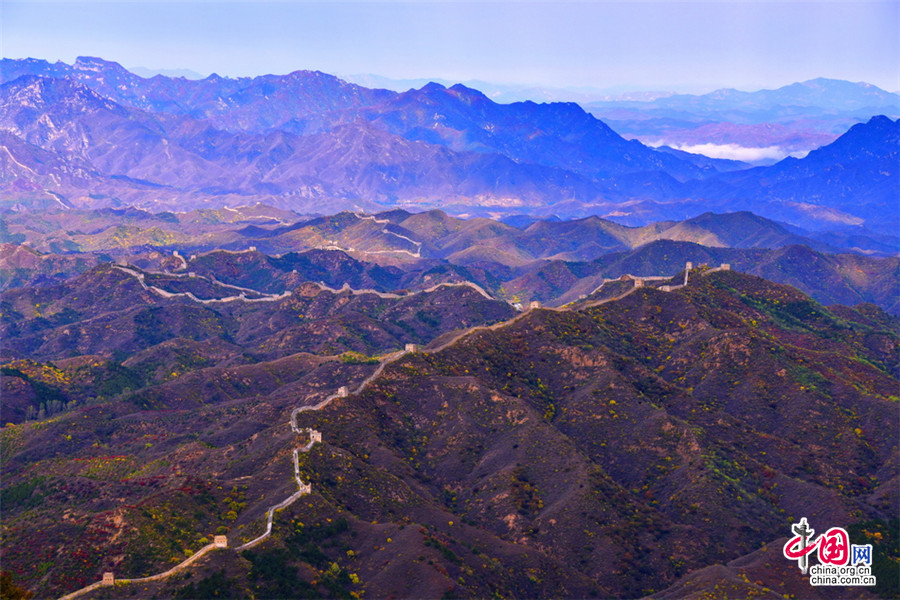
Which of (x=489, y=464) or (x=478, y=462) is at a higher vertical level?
(x=489, y=464)

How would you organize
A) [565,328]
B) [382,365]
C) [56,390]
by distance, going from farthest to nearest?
1. [56,390]
2. [565,328]
3. [382,365]

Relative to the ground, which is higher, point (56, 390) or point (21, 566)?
point (21, 566)

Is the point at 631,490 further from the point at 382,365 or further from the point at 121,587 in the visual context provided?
the point at 121,587

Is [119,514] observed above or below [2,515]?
above

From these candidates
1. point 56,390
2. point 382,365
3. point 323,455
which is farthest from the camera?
point 56,390

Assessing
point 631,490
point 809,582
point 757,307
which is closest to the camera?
point 809,582

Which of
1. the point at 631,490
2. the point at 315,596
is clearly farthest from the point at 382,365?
the point at 315,596

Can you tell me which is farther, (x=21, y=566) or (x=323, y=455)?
(x=323, y=455)

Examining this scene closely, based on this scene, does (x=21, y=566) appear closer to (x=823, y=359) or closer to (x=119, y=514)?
(x=119, y=514)

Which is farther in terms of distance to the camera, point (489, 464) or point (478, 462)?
point (478, 462)

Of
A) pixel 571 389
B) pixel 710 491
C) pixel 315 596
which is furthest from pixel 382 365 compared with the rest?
pixel 315 596
